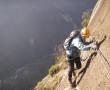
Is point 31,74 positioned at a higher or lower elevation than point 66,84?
higher

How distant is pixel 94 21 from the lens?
20547 mm

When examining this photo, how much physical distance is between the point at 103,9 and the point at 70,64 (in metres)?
4.46

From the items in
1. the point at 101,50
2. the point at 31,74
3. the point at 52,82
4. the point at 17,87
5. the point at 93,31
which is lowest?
the point at 101,50

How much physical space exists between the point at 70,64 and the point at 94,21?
194 inches

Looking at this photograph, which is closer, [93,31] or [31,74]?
[93,31]

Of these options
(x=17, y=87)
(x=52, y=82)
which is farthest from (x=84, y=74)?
(x=17, y=87)

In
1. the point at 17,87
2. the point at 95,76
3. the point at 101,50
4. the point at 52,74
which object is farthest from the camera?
the point at 17,87

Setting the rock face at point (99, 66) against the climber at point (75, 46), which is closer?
the rock face at point (99, 66)

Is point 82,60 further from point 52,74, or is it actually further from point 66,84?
point 52,74

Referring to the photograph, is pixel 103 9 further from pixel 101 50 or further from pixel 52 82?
pixel 52 82

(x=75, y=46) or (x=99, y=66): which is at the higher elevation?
(x=75, y=46)

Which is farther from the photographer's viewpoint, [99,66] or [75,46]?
[75,46]

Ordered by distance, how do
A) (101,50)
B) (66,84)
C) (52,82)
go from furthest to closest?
(52,82)
(66,84)
(101,50)

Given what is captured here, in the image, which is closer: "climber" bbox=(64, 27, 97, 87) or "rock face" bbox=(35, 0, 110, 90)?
"rock face" bbox=(35, 0, 110, 90)
